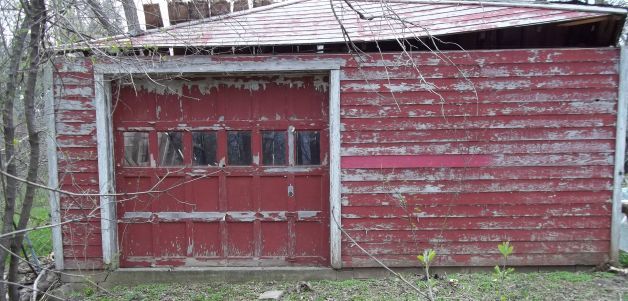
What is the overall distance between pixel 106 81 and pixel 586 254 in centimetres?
535

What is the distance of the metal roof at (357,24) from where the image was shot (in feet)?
13.8

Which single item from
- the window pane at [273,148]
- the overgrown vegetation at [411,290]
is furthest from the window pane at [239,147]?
the overgrown vegetation at [411,290]

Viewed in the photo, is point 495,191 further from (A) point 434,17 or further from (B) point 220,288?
(B) point 220,288

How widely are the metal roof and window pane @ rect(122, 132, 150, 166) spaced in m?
1.00

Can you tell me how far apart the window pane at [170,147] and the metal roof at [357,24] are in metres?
0.98

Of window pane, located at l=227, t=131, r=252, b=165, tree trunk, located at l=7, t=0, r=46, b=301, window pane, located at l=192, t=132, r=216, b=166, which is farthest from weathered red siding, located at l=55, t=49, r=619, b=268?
window pane, located at l=192, t=132, r=216, b=166

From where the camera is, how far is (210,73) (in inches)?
176

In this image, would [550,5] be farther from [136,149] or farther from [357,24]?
[136,149]

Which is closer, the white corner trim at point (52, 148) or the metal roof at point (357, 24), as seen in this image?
the metal roof at point (357, 24)

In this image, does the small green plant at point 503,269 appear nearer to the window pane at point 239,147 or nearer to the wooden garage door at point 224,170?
the wooden garage door at point 224,170

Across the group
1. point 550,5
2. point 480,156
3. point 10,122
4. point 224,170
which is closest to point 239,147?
point 224,170

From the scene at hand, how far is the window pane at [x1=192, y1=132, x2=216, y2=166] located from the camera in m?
4.68

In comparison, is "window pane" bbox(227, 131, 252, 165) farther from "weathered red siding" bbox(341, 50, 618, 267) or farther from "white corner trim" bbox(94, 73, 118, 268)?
"white corner trim" bbox(94, 73, 118, 268)

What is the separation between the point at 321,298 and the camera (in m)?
4.12
